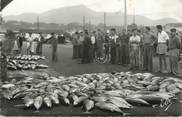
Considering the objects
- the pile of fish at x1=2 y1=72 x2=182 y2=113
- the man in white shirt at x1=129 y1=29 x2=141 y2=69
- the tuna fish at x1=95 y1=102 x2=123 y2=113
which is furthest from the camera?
the man in white shirt at x1=129 y1=29 x2=141 y2=69

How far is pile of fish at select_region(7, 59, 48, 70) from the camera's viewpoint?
834 cm

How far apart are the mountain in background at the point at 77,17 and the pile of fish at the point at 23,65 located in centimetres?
91

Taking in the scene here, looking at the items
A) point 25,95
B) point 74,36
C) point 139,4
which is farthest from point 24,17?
point 139,4

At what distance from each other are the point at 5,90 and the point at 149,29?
11.5ft

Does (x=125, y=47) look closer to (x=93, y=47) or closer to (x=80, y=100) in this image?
(x=93, y=47)

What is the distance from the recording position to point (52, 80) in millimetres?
Answer: 8164

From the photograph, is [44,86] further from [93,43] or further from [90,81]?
[93,43]

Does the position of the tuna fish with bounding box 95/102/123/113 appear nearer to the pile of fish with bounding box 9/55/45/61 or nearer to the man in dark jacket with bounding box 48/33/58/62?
the man in dark jacket with bounding box 48/33/58/62

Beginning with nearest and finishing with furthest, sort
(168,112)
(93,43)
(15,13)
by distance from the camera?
(168,112) < (15,13) < (93,43)

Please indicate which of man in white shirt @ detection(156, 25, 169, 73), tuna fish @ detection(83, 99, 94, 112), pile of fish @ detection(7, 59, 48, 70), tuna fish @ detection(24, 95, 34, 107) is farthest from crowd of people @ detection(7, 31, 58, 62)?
man in white shirt @ detection(156, 25, 169, 73)

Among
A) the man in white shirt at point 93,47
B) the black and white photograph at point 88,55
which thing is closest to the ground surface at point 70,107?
the black and white photograph at point 88,55

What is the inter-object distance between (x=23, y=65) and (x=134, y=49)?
251 cm

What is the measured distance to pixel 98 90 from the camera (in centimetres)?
786

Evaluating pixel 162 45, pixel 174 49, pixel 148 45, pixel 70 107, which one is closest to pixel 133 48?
pixel 148 45
